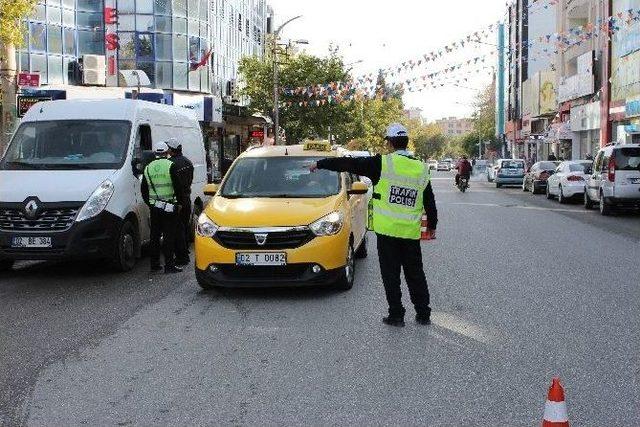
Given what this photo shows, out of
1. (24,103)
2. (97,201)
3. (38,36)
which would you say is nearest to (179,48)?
(38,36)

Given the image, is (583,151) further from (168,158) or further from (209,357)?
(209,357)

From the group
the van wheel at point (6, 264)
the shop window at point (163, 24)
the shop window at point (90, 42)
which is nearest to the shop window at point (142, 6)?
the shop window at point (163, 24)

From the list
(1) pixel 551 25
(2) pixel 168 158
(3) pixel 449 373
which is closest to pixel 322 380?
(3) pixel 449 373

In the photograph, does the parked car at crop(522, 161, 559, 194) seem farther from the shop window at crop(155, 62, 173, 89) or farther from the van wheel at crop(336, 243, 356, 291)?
the van wheel at crop(336, 243, 356, 291)

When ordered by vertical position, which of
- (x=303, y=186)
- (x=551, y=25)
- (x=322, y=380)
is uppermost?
(x=551, y=25)

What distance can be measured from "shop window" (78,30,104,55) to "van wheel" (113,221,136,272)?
35510 mm

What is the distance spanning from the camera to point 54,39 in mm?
42312

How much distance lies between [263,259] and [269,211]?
0.60m

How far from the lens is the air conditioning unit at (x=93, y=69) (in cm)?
3897

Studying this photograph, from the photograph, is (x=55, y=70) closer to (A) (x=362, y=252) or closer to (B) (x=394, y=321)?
(A) (x=362, y=252)

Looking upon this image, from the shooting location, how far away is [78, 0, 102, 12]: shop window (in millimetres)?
43875

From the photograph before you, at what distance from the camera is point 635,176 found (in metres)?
20.4

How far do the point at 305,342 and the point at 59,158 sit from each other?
18.5ft

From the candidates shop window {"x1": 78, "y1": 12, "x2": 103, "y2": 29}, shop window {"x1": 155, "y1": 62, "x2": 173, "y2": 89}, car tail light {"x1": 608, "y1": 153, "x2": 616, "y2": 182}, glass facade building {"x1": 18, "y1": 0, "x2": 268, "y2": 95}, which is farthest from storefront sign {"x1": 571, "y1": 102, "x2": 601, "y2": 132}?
shop window {"x1": 78, "y1": 12, "x2": 103, "y2": 29}
